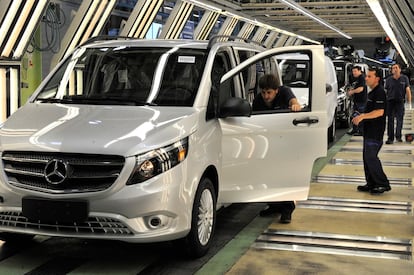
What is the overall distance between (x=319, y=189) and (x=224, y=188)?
3076mm

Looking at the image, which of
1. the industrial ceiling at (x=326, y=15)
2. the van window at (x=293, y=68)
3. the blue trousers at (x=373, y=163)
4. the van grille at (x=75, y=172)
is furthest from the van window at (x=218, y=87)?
the industrial ceiling at (x=326, y=15)

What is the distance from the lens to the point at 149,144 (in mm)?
4242

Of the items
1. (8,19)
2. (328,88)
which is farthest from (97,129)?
(328,88)

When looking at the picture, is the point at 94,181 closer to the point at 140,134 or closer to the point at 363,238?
the point at 140,134

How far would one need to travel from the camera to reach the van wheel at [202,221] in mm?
4629

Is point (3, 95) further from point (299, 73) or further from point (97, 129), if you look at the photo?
point (97, 129)

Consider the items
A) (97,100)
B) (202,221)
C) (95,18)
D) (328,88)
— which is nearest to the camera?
(202,221)

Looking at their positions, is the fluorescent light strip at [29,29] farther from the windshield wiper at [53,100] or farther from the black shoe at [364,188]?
the black shoe at [364,188]

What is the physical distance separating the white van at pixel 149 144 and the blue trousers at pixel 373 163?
2.13 metres

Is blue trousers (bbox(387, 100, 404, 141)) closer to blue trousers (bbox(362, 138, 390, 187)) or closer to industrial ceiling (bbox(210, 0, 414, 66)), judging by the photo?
industrial ceiling (bbox(210, 0, 414, 66))

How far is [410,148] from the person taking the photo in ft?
40.8

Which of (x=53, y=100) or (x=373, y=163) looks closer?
(x=53, y=100)

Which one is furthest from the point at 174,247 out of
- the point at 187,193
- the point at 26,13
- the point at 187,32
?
the point at 187,32

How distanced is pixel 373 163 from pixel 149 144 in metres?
4.29
